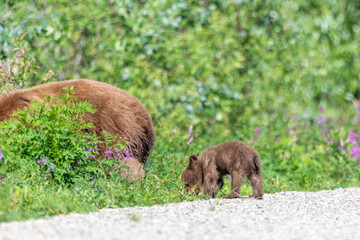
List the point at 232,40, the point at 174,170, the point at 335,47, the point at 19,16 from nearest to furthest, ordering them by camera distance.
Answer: the point at 174,170, the point at 19,16, the point at 232,40, the point at 335,47

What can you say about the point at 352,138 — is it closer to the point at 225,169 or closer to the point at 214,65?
the point at 214,65

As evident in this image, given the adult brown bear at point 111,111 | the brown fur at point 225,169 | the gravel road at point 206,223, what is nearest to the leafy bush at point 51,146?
the adult brown bear at point 111,111

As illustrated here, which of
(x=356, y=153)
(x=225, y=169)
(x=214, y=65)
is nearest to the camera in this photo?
(x=225, y=169)

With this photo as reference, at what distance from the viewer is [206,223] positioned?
4.32 meters

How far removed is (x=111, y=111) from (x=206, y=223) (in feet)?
7.27

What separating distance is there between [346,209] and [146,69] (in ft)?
16.1

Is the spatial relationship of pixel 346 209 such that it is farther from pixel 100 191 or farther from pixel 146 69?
pixel 146 69

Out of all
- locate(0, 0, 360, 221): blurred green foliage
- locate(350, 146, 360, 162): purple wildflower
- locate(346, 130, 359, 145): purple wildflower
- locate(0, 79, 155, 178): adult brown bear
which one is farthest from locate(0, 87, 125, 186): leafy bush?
locate(346, 130, 359, 145): purple wildflower

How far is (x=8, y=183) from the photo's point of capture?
195 inches

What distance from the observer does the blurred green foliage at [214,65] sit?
28.4 ft

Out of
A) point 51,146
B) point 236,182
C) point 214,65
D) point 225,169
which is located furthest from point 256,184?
point 214,65

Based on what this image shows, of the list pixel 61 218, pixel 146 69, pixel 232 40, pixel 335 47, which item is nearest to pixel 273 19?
pixel 232 40

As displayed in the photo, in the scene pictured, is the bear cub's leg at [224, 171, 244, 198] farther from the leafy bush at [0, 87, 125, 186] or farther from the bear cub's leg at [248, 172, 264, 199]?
the leafy bush at [0, 87, 125, 186]

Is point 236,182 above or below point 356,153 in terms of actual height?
above
